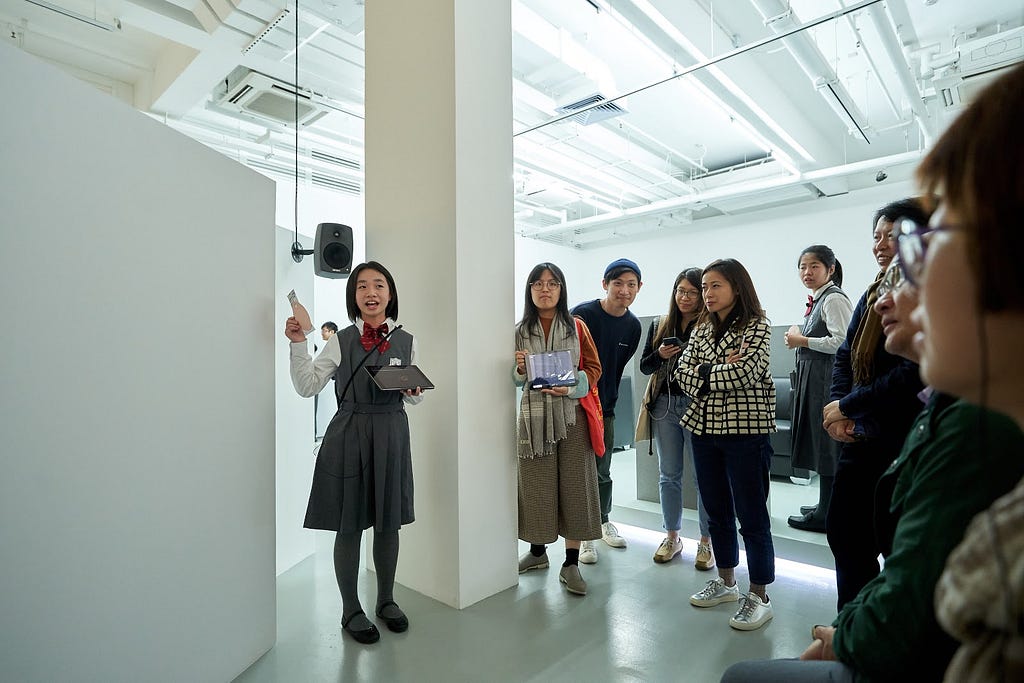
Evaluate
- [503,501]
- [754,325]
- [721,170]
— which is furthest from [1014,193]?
[721,170]

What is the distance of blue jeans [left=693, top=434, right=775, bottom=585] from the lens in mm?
2154

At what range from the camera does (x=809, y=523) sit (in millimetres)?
3242

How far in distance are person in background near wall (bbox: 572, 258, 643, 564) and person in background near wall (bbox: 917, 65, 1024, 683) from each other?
7.88ft

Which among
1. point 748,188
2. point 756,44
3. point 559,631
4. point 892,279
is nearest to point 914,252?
point 892,279

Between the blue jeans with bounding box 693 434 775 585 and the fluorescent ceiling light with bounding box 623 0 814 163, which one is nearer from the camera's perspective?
the blue jeans with bounding box 693 434 775 585

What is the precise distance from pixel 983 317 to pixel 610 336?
255 centimetres

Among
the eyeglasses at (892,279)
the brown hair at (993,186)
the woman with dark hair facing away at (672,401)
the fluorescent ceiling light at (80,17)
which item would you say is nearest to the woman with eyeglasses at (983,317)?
the brown hair at (993,186)

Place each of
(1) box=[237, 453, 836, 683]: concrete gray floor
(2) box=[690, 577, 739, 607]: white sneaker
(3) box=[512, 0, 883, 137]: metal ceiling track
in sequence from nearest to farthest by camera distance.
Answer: (1) box=[237, 453, 836, 683]: concrete gray floor
(2) box=[690, 577, 739, 607]: white sneaker
(3) box=[512, 0, 883, 137]: metal ceiling track

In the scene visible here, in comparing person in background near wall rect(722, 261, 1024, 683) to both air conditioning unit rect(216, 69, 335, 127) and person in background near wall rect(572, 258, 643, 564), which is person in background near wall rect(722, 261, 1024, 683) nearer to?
person in background near wall rect(572, 258, 643, 564)

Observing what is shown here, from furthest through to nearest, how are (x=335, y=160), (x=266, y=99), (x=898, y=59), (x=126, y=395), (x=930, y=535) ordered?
(x=335, y=160) < (x=266, y=99) < (x=898, y=59) < (x=126, y=395) < (x=930, y=535)

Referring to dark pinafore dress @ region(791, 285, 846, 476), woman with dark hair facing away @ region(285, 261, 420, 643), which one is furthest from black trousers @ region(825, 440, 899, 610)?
woman with dark hair facing away @ region(285, 261, 420, 643)

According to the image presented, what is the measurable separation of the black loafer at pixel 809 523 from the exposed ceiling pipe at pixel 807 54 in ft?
10.5

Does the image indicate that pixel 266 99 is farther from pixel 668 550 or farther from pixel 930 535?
pixel 930 535

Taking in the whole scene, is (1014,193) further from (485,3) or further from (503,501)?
(485,3)
